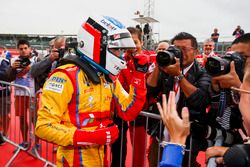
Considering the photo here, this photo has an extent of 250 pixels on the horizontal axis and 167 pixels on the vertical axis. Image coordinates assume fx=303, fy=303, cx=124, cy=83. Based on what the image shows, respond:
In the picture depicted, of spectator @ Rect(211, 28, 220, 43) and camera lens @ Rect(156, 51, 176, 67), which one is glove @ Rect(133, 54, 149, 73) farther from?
spectator @ Rect(211, 28, 220, 43)

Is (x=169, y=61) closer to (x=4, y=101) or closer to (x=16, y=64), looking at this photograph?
(x=16, y=64)

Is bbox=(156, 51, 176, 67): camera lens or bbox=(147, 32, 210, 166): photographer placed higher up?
bbox=(156, 51, 176, 67): camera lens

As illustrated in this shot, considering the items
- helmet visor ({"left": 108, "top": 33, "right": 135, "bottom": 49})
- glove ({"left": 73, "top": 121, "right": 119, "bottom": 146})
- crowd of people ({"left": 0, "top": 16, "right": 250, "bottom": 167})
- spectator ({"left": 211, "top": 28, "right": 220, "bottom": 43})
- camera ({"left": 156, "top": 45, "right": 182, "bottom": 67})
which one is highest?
spectator ({"left": 211, "top": 28, "right": 220, "bottom": 43})

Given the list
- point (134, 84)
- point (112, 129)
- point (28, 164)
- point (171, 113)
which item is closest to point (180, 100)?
point (134, 84)

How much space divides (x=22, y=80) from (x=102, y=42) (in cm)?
310

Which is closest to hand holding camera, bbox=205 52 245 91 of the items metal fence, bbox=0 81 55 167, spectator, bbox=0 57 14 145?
metal fence, bbox=0 81 55 167

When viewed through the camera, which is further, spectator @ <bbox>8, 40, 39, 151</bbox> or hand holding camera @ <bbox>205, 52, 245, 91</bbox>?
spectator @ <bbox>8, 40, 39, 151</bbox>

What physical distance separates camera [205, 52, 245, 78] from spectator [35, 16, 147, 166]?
0.54 meters

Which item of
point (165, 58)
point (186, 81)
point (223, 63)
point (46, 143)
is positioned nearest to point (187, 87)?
point (186, 81)

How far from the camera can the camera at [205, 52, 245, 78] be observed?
195 cm

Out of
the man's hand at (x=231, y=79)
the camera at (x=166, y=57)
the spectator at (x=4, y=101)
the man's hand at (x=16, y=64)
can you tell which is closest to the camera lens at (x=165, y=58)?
the camera at (x=166, y=57)

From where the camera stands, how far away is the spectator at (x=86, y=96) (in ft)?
6.64

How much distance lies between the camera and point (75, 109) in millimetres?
2137

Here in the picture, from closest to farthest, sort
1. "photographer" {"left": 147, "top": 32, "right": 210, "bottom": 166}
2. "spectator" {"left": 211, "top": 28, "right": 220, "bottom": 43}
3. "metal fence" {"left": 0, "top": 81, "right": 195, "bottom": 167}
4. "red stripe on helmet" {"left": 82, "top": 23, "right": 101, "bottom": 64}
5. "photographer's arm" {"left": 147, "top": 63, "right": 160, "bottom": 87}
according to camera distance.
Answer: "red stripe on helmet" {"left": 82, "top": 23, "right": 101, "bottom": 64}
"photographer" {"left": 147, "top": 32, "right": 210, "bottom": 166}
"photographer's arm" {"left": 147, "top": 63, "right": 160, "bottom": 87}
"metal fence" {"left": 0, "top": 81, "right": 195, "bottom": 167}
"spectator" {"left": 211, "top": 28, "right": 220, "bottom": 43}
